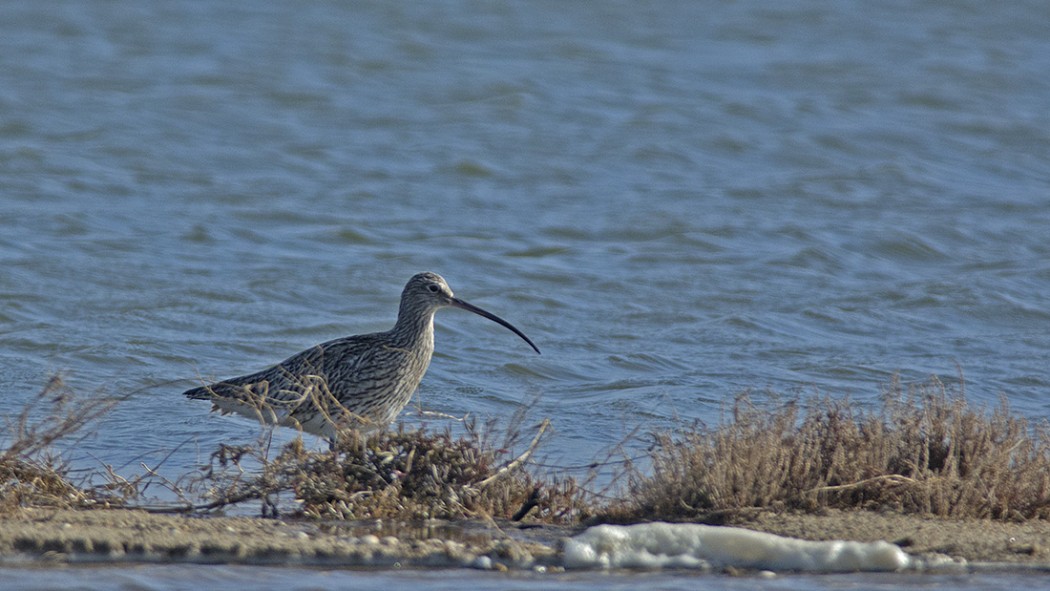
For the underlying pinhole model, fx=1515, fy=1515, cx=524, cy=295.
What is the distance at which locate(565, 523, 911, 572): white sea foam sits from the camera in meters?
5.89

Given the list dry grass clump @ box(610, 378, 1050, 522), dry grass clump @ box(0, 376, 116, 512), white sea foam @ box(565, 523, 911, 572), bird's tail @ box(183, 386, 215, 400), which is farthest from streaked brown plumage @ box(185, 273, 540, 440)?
white sea foam @ box(565, 523, 911, 572)

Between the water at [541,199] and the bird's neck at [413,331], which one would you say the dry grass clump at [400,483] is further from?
the bird's neck at [413,331]

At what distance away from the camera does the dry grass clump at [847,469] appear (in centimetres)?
635

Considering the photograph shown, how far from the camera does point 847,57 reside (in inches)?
912

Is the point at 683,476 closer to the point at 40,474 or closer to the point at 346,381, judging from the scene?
the point at 346,381

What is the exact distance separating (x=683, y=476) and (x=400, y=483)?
1.21 m

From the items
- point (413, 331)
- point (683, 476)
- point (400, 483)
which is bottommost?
point (400, 483)

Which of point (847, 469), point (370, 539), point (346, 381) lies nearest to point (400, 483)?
point (370, 539)

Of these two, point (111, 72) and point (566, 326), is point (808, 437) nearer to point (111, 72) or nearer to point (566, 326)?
point (566, 326)

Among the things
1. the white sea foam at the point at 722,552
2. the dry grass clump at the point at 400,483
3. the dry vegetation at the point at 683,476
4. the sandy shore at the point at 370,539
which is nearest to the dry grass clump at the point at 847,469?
the dry vegetation at the point at 683,476

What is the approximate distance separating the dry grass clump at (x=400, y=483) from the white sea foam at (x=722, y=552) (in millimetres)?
623

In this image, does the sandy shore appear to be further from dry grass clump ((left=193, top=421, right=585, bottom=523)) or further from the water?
the water

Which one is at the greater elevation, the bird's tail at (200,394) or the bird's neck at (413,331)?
the bird's neck at (413,331)

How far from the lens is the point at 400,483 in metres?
6.48
